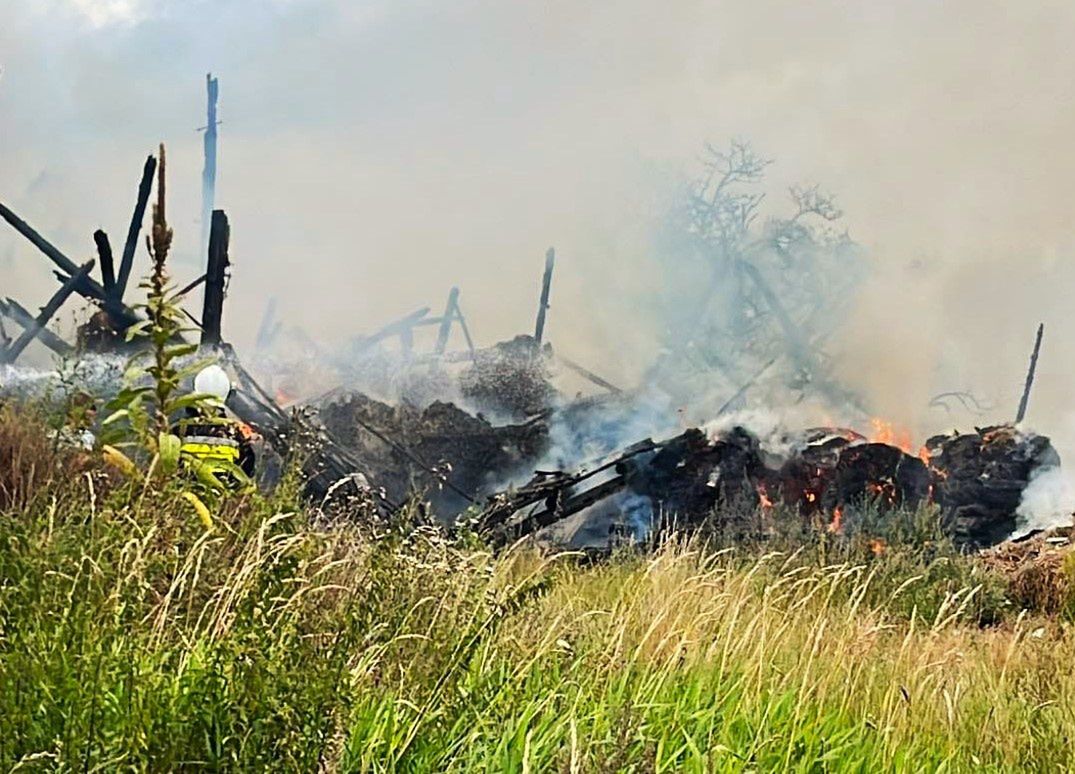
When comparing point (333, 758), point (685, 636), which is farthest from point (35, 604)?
point (685, 636)

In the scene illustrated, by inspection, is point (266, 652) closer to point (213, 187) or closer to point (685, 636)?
point (685, 636)

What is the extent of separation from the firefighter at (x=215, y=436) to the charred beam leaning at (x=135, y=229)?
4.94 m

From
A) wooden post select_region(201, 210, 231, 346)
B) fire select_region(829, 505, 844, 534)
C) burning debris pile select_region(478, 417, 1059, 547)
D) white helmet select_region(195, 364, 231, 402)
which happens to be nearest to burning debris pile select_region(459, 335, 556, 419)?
burning debris pile select_region(478, 417, 1059, 547)

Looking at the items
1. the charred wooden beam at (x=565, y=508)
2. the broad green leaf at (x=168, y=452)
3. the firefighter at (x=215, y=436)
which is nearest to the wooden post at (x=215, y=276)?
the firefighter at (x=215, y=436)

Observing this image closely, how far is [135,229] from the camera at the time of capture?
13.8 metres

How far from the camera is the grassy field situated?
8.96 ft

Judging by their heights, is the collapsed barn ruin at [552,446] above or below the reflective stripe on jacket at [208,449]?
above

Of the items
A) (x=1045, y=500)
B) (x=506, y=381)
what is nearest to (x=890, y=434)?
(x=1045, y=500)

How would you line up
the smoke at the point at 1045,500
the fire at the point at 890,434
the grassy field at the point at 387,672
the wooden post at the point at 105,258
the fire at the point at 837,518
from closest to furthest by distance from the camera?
the grassy field at the point at 387,672
the fire at the point at 837,518
the wooden post at the point at 105,258
the smoke at the point at 1045,500
the fire at the point at 890,434

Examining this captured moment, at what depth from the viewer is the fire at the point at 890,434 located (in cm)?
1600

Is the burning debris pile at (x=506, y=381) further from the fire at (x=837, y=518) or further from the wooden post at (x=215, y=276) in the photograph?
the wooden post at (x=215, y=276)

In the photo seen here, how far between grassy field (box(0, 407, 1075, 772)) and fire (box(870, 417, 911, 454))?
10.6 metres

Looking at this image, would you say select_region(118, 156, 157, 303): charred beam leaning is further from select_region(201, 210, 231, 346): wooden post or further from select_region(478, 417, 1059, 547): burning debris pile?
select_region(478, 417, 1059, 547): burning debris pile

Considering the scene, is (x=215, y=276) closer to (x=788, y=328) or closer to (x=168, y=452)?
(x=168, y=452)
